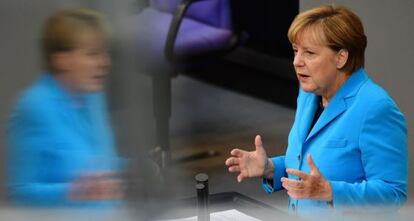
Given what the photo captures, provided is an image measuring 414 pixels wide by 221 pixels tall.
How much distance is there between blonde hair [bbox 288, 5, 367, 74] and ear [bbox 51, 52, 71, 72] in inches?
26.7

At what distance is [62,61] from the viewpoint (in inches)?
17.3

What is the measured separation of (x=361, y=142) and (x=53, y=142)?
704 mm

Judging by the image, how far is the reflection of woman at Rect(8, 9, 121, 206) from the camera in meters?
0.35

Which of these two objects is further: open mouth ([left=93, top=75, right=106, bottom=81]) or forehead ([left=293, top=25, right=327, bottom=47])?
forehead ([left=293, top=25, right=327, bottom=47])

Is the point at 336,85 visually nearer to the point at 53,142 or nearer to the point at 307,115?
the point at 307,115

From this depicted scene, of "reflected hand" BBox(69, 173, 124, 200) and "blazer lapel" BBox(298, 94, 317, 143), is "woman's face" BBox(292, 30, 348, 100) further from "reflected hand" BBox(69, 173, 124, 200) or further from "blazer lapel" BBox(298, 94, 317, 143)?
"reflected hand" BBox(69, 173, 124, 200)

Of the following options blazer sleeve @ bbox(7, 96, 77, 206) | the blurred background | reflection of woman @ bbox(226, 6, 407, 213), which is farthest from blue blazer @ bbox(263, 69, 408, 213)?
blazer sleeve @ bbox(7, 96, 77, 206)

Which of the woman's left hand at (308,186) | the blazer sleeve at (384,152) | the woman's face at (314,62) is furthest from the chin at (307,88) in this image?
the woman's left hand at (308,186)

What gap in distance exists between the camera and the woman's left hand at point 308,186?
0.87 metres

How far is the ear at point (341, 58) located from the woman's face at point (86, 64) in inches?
27.4

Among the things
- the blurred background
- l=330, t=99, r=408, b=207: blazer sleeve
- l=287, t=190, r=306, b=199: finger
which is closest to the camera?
the blurred background

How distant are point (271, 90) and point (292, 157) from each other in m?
2.45

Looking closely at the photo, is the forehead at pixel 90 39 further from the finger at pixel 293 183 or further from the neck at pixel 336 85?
the neck at pixel 336 85

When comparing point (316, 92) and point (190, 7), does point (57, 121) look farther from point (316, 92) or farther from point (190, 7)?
point (190, 7)
